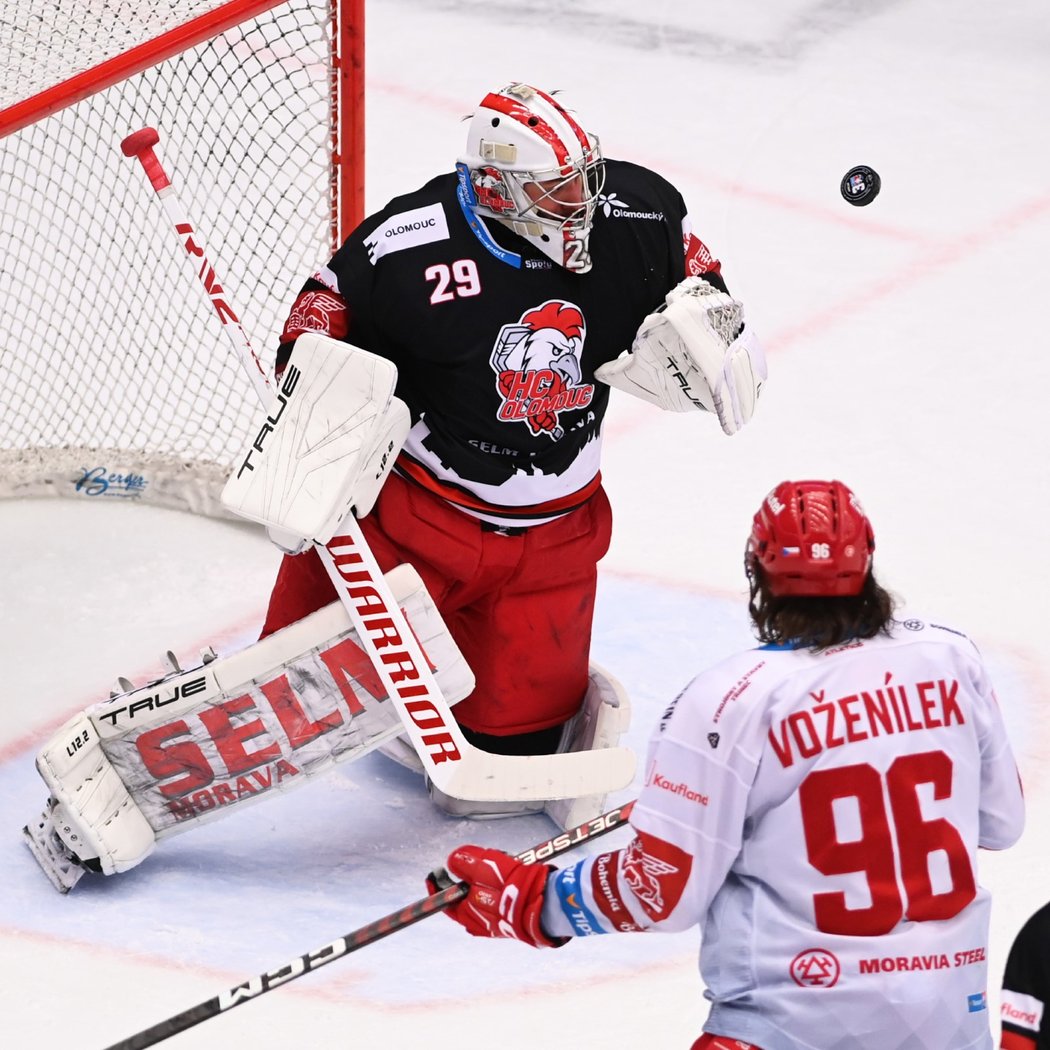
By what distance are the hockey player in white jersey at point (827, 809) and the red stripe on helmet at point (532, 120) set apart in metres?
0.93

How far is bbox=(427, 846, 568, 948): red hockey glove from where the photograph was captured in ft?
6.58

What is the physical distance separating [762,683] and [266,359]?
2.79 meters

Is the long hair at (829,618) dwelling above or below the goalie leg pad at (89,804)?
above

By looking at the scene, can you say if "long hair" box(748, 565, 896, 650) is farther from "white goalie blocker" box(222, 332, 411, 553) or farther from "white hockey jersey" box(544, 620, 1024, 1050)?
"white goalie blocker" box(222, 332, 411, 553)

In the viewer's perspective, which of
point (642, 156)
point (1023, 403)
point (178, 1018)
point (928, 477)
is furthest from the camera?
point (642, 156)

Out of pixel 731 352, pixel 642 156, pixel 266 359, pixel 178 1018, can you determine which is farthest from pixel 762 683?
pixel 642 156

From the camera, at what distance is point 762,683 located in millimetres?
1773

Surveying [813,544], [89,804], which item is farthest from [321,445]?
[813,544]

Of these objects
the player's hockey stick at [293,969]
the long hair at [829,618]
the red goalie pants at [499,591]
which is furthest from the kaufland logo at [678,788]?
the red goalie pants at [499,591]

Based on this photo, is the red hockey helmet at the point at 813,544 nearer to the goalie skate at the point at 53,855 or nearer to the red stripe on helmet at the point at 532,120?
the red stripe on helmet at the point at 532,120

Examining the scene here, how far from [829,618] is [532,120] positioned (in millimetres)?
1110

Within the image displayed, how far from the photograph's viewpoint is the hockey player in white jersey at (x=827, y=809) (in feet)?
5.78

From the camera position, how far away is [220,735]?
2.88 m

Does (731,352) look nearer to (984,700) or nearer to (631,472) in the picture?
(984,700)
